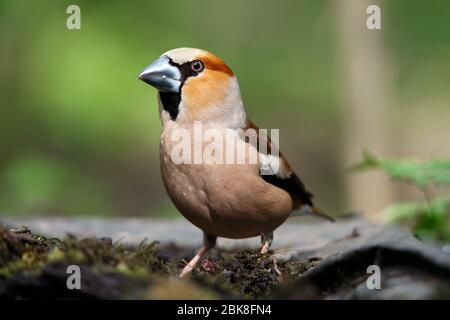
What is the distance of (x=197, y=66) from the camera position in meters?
4.36

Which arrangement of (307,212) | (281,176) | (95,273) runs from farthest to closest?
(307,212), (281,176), (95,273)

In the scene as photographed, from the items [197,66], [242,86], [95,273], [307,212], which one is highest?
[197,66]

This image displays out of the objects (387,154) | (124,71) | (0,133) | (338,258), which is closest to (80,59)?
(124,71)

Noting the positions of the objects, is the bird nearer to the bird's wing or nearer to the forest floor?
the bird's wing

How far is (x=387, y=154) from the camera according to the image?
1140cm

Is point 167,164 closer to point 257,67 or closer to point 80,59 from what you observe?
point 80,59

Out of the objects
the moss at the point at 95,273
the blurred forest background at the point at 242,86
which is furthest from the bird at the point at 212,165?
the blurred forest background at the point at 242,86

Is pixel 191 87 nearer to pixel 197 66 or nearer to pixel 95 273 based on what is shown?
pixel 197 66

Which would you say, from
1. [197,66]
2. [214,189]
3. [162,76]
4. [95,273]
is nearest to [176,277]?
[95,273]

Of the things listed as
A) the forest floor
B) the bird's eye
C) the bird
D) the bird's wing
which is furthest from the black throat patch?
the forest floor

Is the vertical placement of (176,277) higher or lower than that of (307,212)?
higher

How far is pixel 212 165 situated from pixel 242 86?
11269 millimetres

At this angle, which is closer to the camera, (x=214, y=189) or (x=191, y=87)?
(x=214, y=189)

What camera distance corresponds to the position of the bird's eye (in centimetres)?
433
